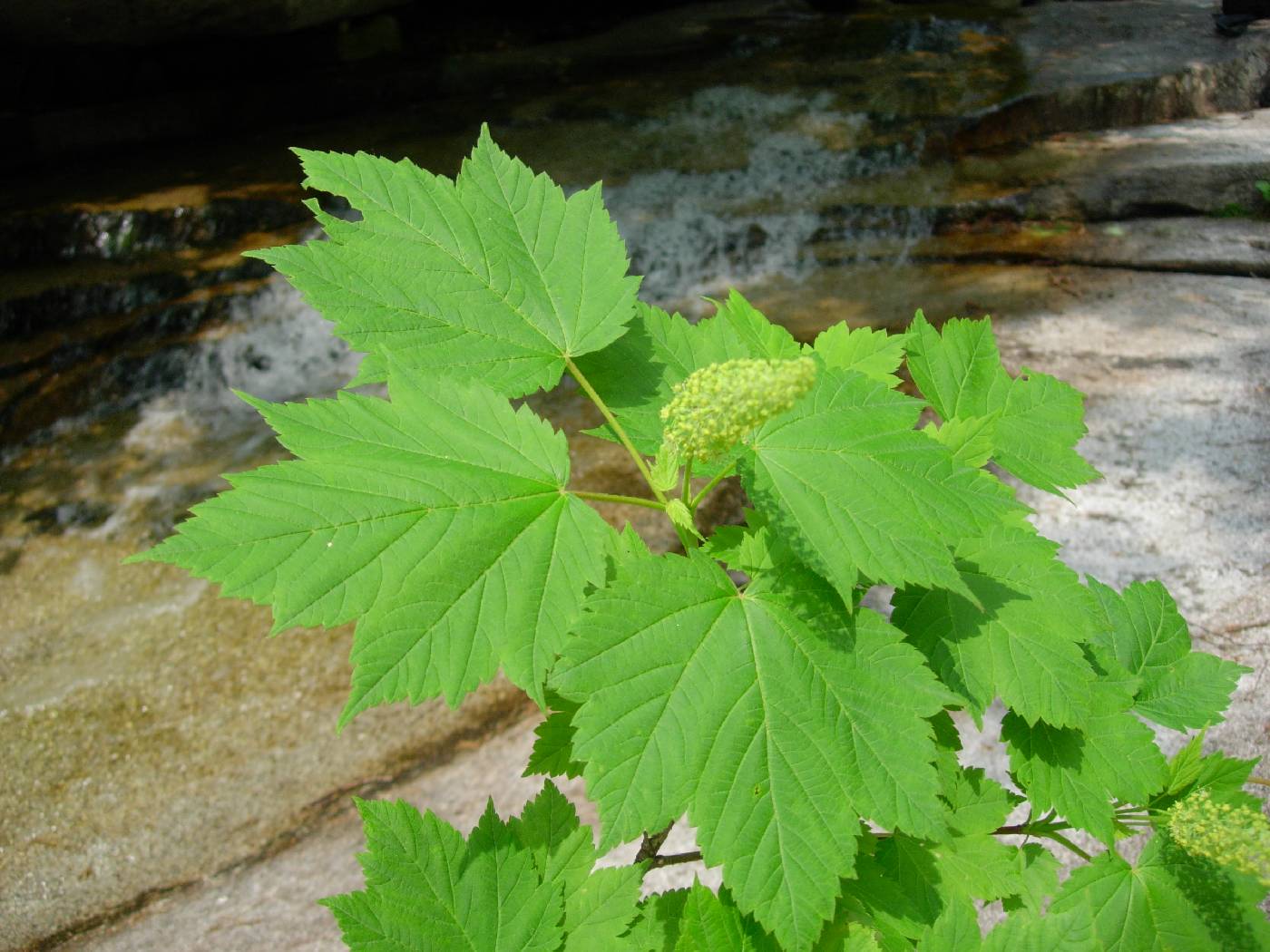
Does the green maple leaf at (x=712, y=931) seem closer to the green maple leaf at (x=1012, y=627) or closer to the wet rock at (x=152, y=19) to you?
the green maple leaf at (x=1012, y=627)

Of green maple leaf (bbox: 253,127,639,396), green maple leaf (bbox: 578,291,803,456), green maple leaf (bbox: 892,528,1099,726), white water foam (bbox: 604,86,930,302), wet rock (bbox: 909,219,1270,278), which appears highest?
green maple leaf (bbox: 253,127,639,396)

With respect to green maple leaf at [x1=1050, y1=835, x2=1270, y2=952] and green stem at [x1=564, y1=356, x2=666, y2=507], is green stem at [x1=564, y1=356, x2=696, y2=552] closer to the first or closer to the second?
green stem at [x1=564, y1=356, x2=666, y2=507]

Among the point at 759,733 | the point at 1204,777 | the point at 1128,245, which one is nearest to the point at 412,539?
the point at 759,733

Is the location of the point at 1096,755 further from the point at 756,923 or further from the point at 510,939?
the point at 510,939

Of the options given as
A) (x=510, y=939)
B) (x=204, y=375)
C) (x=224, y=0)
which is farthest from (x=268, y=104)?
(x=510, y=939)

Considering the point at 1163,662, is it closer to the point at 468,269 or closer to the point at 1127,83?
the point at 468,269

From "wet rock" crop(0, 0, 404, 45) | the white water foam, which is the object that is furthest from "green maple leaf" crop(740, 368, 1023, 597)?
"wet rock" crop(0, 0, 404, 45)
